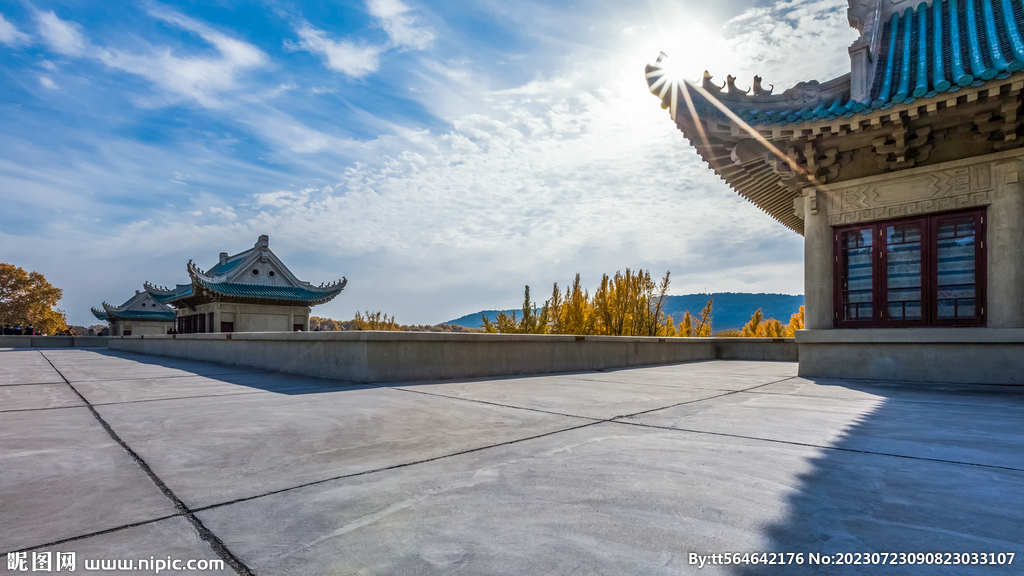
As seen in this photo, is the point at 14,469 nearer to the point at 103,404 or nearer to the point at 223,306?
the point at 103,404

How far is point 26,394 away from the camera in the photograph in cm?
525

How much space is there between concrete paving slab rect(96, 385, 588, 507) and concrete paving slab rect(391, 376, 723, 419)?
46 cm

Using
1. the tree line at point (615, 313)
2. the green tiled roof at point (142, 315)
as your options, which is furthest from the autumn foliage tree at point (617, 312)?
the green tiled roof at point (142, 315)

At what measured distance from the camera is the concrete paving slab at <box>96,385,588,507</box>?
239 cm

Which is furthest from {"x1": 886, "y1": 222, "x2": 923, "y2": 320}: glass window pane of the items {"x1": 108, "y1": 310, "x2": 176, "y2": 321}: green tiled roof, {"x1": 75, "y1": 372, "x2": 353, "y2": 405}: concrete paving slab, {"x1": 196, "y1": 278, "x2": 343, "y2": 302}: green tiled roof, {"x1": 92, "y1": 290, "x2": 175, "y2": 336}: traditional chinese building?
{"x1": 108, "y1": 310, "x2": 176, "y2": 321}: green tiled roof

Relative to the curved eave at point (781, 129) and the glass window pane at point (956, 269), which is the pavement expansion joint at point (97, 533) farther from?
the glass window pane at point (956, 269)

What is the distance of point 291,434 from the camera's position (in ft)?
10.8

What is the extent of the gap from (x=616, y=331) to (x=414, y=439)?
30.7 m

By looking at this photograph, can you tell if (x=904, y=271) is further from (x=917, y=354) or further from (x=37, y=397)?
(x=37, y=397)

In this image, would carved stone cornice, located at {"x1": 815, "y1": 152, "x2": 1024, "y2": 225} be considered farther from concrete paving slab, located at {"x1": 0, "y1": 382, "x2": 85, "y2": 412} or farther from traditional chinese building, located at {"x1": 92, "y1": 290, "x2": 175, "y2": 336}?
traditional chinese building, located at {"x1": 92, "y1": 290, "x2": 175, "y2": 336}

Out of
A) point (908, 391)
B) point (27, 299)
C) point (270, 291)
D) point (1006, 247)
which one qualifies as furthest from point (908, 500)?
point (27, 299)

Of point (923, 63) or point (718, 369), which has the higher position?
point (923, 63)

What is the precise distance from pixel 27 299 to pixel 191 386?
5296cm

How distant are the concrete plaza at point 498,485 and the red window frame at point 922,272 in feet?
13.0
